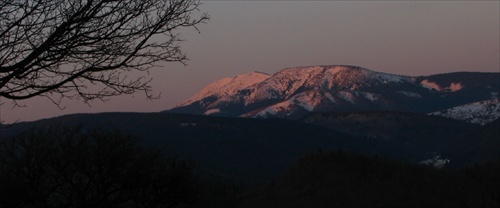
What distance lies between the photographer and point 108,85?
33.2 feet

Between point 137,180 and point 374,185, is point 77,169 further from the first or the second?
point 374,185

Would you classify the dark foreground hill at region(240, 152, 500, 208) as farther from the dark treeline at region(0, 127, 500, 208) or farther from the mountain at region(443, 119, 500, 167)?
the mountain at region(443, 119, 500, 167)

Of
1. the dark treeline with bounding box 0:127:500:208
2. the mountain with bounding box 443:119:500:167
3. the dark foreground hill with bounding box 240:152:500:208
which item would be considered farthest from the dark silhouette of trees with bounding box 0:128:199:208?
the mountain with bounding box 443:119:500:167

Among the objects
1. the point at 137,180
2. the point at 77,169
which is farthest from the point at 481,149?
the point at 77,169

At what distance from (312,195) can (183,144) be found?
160 metres

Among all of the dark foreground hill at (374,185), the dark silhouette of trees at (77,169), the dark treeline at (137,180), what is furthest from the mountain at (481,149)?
the dark silhouette of trees at (77,169)

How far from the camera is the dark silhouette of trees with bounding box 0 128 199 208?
20.5 meters

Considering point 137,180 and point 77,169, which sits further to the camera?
point 77,169

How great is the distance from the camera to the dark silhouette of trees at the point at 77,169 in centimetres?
2045

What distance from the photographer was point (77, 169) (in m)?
21.6

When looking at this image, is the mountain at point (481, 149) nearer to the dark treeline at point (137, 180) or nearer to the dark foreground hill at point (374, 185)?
the dark foreground hill at point (374, 185)

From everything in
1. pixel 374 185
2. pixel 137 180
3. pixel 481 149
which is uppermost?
pixel 137 180

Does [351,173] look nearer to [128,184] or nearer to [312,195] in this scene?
[312,195]

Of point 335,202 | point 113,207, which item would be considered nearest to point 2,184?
point 113,207
